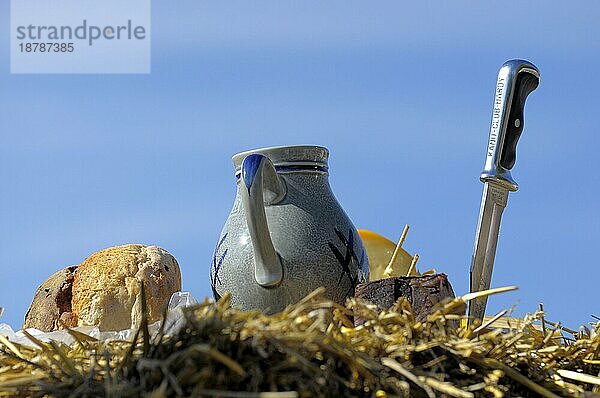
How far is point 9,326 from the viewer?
86 cm

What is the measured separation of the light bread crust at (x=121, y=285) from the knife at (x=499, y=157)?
18.8 inches

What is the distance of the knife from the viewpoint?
855 millimetres

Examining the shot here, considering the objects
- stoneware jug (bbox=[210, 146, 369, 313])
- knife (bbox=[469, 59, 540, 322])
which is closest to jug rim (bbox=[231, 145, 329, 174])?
stoneware jug (bbox=[210, 146, 369, 313])

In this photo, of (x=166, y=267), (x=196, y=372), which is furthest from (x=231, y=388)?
(x=166, y=267)

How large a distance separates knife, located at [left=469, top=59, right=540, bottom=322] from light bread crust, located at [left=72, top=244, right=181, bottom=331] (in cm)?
48

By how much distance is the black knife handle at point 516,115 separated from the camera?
873mm

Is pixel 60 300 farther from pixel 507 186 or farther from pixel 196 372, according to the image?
pixel 196 372

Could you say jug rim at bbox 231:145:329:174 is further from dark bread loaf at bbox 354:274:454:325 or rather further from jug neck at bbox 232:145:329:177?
dark bread loaf at bbox 354:274:454:325

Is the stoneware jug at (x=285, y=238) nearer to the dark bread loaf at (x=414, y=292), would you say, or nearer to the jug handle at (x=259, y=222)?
the jug handle at (x=259, y=222)

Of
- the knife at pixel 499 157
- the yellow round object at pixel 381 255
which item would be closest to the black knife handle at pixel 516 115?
the knife at pixel 499 157

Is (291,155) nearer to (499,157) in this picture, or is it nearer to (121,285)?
(499,157)

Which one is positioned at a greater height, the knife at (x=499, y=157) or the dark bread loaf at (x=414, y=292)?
the knife at (x=499, y=157)

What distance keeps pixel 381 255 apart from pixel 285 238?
1.35ft

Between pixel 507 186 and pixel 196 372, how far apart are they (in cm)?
54
